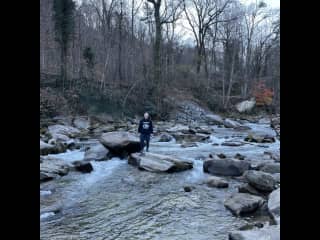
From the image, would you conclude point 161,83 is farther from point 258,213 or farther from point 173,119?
point 258,213

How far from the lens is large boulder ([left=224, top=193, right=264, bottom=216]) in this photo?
6.63 meters

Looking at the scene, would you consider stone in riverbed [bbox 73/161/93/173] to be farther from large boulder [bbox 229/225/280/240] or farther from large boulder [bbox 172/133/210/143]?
large boulder [bbox 172/133/210/143]

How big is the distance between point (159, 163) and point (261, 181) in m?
3.57

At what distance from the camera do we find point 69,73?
30.3 m

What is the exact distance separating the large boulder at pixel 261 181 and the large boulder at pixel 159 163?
9.03 ft

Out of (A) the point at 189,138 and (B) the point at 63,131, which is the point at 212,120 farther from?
(B) the point at 63,131

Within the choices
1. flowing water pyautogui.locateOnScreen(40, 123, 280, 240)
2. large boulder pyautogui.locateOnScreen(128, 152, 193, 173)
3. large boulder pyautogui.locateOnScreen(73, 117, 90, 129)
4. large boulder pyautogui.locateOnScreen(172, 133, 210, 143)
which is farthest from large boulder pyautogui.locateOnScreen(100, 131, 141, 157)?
large boulder pyautogui.locateOnScreen(73, 117, 90, 129)

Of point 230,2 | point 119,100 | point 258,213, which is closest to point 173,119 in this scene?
point 119,100

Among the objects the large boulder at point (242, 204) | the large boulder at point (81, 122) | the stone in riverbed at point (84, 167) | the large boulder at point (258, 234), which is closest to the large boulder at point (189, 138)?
the large boulder at point (81, 122)

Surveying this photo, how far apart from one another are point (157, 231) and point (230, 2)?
4021cm

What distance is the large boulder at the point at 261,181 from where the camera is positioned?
7984 mm

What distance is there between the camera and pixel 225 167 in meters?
10.2

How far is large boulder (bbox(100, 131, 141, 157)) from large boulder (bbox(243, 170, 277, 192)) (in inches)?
218

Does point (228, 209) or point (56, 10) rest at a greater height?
point (56, 10)
